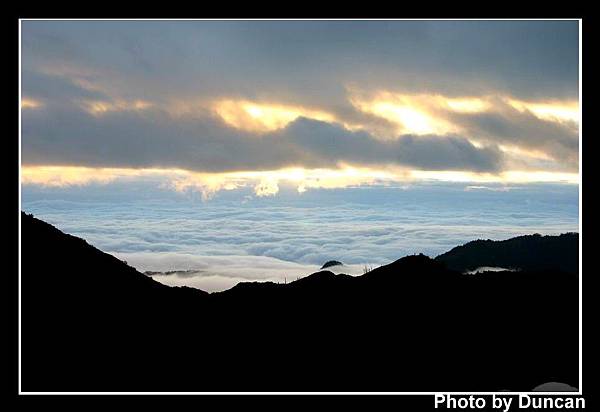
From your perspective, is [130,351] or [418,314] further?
[418,314]

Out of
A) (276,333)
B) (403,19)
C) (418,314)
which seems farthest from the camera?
(418,314)

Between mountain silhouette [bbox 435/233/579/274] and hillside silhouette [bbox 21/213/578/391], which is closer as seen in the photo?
hillside silhouette [bbox 21/213/578/391]

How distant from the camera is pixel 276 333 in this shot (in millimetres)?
32750

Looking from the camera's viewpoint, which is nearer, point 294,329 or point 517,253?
point 294,329

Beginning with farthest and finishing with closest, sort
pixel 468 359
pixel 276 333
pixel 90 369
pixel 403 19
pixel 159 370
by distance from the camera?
pixel 276 333, pixel 468 359, pixel 159 370, pixel 90 369, pixel 403 19

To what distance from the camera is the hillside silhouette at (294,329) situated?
86.2 feet

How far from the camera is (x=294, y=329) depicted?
33156 mm

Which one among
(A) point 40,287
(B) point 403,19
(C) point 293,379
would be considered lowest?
(C) point 293,379

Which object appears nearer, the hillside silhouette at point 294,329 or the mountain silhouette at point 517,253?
the hillside silhouette at point 294,329

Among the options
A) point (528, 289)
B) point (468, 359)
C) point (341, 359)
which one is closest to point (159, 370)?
point (341, 359)

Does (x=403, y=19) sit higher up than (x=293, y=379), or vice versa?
(x=403, y=19)

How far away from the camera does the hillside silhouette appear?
26.3 meters

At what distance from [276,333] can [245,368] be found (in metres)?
4.87

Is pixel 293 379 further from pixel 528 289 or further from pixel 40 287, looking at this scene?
pixel 528 289
